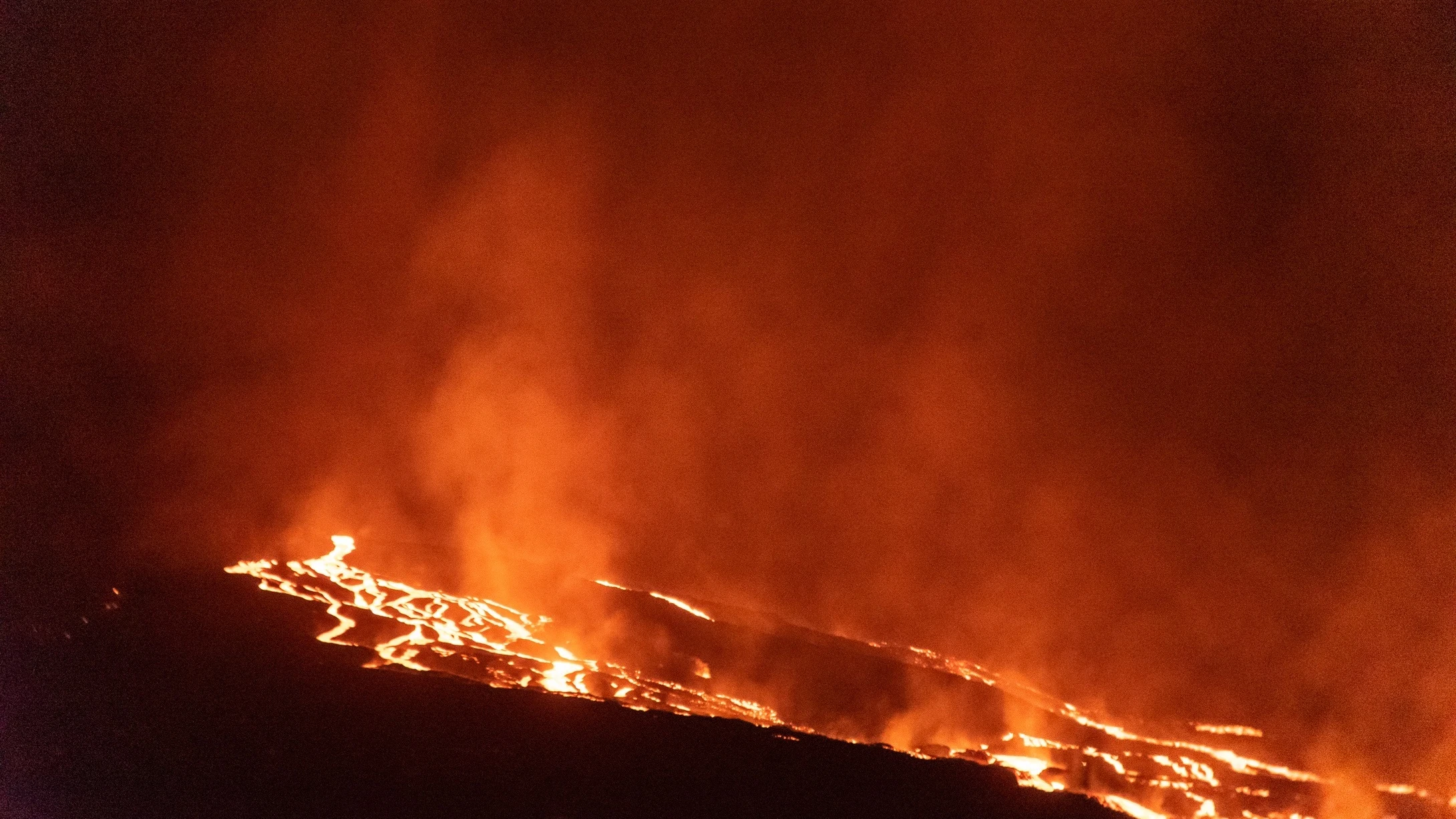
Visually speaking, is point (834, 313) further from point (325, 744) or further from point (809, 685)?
point (325, 744)

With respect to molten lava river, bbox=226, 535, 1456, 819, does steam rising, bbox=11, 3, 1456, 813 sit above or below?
above

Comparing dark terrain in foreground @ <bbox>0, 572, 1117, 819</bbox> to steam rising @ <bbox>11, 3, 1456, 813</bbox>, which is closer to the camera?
dark terrain in foreground @ <bbox>0, 572, 1117, 819</bbox>

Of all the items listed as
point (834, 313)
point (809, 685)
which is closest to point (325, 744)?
point (809, 685)

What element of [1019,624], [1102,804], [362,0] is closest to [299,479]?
[362,0]

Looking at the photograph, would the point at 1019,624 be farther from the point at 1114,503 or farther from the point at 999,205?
the point at 999,205

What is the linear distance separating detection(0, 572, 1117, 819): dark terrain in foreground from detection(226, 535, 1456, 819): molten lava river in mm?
111

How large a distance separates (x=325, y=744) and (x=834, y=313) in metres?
2.79

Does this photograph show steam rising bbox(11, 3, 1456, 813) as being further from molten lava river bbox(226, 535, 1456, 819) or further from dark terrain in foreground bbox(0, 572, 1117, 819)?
dark terrain in foreground bbox(0, 572, 1117, 819)

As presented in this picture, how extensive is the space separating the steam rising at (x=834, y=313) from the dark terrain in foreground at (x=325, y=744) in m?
0.61

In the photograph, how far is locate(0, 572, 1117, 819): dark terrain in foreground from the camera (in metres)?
3.62

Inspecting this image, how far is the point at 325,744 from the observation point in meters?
3.69

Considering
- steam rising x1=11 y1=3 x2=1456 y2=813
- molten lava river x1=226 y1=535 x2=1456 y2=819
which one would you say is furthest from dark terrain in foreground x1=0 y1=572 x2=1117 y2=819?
steam rising x1=11 y1=3 x2=1456 y2=813

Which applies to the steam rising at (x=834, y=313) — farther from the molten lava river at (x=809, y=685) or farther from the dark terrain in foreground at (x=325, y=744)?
the dark terrain in foreground at (x=325, y=744)

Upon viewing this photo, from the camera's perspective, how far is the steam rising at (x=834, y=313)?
4.57 meters
